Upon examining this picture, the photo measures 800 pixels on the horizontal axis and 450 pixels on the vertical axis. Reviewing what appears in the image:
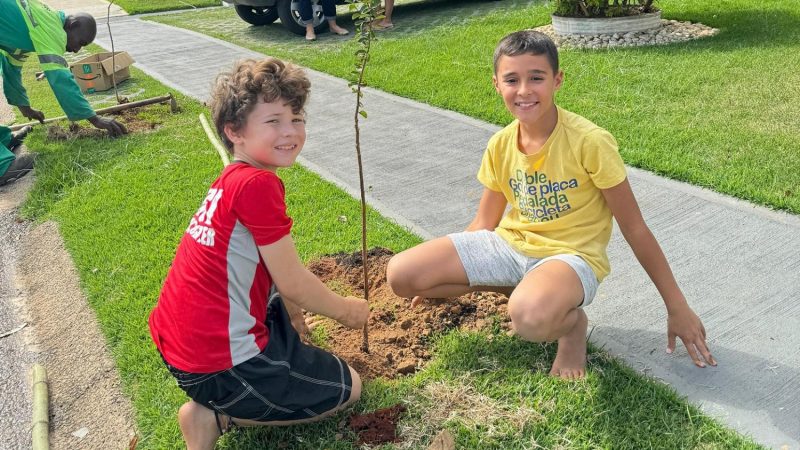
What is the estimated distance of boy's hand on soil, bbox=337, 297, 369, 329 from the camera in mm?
2566

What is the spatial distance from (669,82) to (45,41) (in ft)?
17.8

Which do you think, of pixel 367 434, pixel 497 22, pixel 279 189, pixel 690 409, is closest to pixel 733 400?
pixel 690 409

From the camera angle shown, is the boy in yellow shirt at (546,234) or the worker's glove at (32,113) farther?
the worker's glove at (32,113)

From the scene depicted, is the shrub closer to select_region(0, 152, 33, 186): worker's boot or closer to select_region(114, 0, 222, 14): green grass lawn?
select_region(0, 152, 33, 186): worker's boot

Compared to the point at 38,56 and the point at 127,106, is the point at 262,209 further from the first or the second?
the point at 127,106

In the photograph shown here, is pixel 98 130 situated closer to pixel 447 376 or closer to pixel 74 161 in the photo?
pixel 74 161

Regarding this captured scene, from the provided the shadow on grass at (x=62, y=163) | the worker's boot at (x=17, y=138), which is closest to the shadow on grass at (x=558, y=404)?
the shadow on grass at (x=62, y=163)

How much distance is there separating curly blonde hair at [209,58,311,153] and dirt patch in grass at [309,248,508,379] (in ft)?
3.62

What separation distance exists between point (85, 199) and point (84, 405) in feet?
8.31

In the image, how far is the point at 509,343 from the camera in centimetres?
297

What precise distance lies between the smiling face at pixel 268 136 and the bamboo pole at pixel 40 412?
1.38 meters

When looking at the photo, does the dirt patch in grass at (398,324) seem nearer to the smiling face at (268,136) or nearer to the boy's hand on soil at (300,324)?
the boy's hand on soil at (300,324)

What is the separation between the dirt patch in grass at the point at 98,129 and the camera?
21.6ft

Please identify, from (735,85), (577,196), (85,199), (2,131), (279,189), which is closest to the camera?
(279,189)
